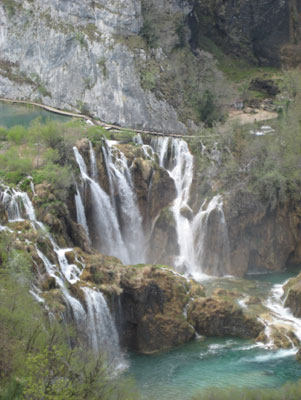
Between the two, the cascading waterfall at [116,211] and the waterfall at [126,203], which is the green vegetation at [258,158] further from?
the cascading waterfall at [116,211]

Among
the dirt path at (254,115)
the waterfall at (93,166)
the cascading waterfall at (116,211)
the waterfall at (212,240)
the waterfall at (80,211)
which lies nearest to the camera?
the waterfall at (80,211)

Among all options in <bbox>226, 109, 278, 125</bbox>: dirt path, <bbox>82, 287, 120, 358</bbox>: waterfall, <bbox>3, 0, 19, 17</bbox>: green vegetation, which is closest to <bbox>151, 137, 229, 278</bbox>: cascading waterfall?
<bbox>82, 287, 120, 358</bbox>: waterfall

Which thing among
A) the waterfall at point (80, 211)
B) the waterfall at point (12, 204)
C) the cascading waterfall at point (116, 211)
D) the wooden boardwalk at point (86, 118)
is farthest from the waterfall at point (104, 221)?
the wooden boardwalk at point (86, 118)

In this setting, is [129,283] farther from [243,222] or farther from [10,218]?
[243,222]

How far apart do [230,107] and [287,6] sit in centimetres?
2031

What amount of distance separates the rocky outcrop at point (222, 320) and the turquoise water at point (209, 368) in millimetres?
505

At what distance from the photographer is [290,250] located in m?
39.1

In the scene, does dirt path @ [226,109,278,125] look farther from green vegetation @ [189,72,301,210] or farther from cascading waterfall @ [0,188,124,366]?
cascading waterfall @ [0,188,124,366]

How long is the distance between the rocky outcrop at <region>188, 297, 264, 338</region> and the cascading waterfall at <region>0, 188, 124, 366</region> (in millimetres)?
4307

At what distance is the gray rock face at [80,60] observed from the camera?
51.3 meters

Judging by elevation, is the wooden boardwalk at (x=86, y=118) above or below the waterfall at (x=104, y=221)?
above

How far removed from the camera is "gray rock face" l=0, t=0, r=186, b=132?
168 feet

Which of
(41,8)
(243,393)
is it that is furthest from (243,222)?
(41,8)

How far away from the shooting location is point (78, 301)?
24.6 meters
